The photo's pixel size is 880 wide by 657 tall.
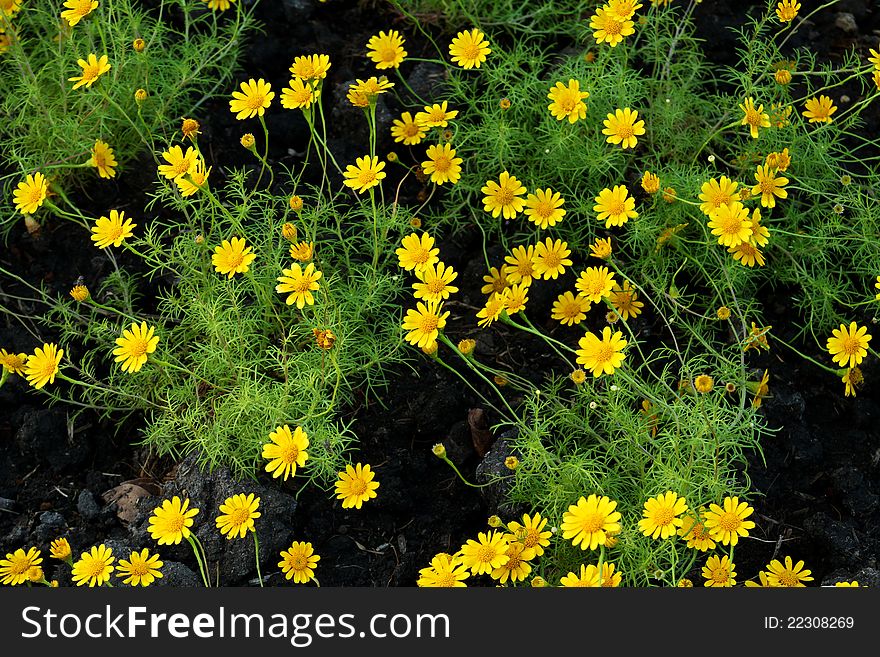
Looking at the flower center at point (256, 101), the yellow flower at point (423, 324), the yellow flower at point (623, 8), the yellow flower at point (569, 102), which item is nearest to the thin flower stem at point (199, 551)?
the yellow flower at point (423, 324)

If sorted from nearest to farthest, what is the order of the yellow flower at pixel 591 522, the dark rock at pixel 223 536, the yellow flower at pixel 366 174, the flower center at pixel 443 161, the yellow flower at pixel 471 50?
the yellow flower at pixel 591 522
the dark rock at pixel 223 536
the yellow flower at pixel 366 174
the flower center at pixel 443 161
the yellow flower at pixel 471 50

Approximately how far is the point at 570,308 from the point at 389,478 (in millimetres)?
824

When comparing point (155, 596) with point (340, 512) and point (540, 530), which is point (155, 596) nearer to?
point (340, 512)

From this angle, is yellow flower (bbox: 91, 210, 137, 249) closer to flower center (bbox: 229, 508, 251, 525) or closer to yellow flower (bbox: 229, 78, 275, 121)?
yellow flower (bbox: 229, 78, 275, 121)

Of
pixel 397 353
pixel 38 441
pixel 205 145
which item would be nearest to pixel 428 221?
pixel 397 353

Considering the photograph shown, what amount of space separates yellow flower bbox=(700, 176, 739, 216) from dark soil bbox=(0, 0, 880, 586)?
22.3 inches

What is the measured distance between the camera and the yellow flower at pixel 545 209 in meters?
3.39

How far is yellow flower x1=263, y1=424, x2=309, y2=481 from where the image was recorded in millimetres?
2824

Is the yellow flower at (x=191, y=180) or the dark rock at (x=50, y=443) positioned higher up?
the yellow flower at (x=191, y=180)

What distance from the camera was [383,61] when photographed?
376 cm

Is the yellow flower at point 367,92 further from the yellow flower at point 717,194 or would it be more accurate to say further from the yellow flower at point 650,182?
the yellow flower at point 717,194

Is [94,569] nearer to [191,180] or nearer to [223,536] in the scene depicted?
[223,536]

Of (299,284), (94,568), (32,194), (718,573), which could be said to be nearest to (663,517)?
(718,573)

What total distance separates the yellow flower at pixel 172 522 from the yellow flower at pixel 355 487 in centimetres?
41
